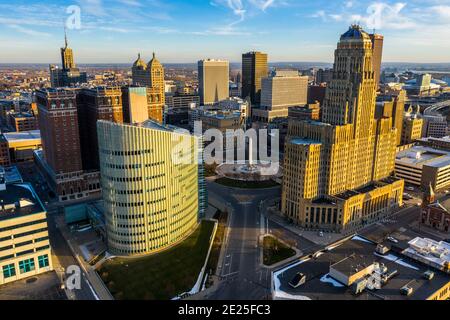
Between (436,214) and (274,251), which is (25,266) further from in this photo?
(436,214)

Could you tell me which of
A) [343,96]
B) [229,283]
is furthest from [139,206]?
[343,96]

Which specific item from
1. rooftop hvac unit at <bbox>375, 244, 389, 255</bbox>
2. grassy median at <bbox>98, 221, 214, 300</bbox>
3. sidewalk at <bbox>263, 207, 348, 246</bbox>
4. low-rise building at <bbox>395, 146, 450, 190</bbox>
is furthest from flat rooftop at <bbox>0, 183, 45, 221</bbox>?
low-rise building at <bbox>395, 146, 450, 190</bbox>

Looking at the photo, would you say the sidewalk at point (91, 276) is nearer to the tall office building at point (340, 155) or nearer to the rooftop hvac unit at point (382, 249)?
the rooftop hvac unit at point (382, 249)

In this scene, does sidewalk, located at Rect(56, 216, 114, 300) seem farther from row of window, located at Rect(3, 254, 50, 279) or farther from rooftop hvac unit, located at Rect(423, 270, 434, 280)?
rooftop hvac unit, located at Rect(423, 270, 434, 280)

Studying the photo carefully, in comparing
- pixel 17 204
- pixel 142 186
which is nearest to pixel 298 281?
pixel 142 186

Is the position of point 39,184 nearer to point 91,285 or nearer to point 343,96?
point 91,285

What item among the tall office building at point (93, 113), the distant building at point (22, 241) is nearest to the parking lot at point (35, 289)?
the distant building at point (22, 241)
